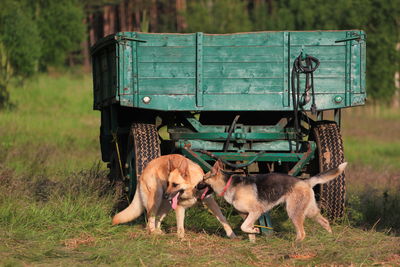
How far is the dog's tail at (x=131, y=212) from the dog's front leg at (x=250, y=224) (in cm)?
122

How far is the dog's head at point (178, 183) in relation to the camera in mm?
8359

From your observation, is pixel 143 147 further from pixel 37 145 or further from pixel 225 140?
pixel 37 145

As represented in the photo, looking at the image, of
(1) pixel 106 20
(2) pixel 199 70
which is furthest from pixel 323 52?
Result: (1) pixel 106 20

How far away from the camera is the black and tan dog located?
8297 mm

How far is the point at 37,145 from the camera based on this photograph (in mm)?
17000

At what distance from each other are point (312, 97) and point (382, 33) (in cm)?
2761

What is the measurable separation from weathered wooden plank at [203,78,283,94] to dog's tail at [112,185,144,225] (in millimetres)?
1475

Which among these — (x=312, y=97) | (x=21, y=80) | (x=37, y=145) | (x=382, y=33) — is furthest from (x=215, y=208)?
(x=382, y=33)

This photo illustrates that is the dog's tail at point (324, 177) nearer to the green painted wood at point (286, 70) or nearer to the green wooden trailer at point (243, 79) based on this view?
the green wooden trailer at point (243, 79)

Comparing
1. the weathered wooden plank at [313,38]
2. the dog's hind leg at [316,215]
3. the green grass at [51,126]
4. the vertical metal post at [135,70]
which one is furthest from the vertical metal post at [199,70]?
the green grass at [51,126]

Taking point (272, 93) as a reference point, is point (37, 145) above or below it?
below

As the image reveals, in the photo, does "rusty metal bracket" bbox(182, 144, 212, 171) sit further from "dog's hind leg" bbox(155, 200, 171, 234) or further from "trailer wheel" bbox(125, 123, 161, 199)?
"dog's hind leg" bbox(155, 200, 171, 234)

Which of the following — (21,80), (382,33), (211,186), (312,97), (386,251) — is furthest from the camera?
(382,33)

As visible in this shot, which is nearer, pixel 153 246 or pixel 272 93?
pixel 153 246
